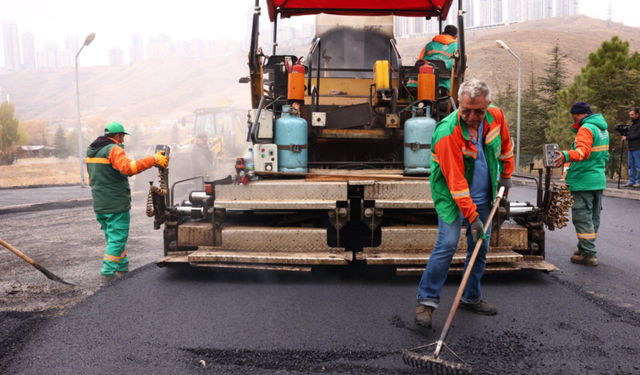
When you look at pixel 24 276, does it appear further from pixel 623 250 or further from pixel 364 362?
pixel 623 250

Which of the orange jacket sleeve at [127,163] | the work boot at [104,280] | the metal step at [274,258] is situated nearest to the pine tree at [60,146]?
the orange jacket sleeve at [127,163]

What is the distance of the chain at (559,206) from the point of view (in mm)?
4918

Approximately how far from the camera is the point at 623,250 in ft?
20.8

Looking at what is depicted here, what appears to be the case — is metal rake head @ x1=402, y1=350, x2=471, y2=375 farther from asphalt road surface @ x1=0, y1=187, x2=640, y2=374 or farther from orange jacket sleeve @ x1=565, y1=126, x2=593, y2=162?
orange jacket sleeve @ x1=565, y1=126, x2=593, y2=162

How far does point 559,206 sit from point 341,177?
2062 millimetres

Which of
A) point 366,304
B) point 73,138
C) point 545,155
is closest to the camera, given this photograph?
point 366,304

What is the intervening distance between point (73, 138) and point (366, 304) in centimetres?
6219

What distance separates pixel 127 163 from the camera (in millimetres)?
5086

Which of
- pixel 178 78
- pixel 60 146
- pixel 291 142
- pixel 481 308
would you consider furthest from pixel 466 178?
pixel 178 78

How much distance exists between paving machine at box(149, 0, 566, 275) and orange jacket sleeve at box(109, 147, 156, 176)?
444mm

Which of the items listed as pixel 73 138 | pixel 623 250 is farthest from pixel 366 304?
pixel 73 138

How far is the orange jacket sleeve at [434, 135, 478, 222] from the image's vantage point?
346 centimetres

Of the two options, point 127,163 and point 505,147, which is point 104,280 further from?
point 505,147

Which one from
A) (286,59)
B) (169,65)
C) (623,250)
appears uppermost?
(169,65)
